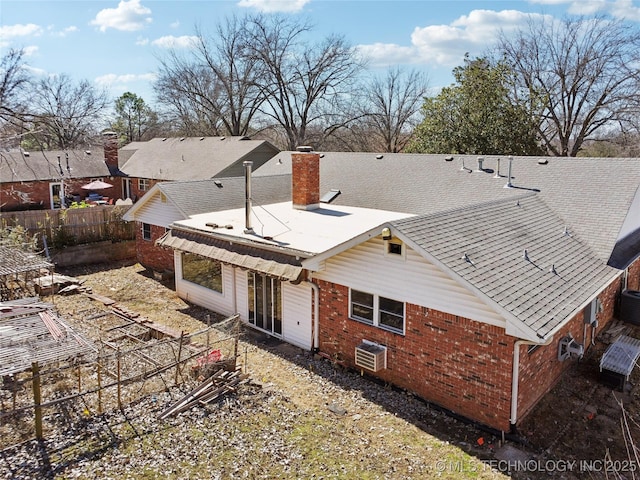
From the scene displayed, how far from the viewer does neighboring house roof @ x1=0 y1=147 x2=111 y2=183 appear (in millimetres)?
28859

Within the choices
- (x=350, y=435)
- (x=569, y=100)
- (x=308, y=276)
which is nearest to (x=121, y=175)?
(x=308, y=276)

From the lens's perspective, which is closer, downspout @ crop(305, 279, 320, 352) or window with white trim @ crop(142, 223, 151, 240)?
downspout @ crop(305, 279, 320, 352)

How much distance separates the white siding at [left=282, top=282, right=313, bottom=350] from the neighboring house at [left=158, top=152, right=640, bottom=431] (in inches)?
1.7

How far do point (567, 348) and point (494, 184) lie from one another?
7124mm

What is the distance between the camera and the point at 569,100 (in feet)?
112

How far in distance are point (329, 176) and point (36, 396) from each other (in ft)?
50.2

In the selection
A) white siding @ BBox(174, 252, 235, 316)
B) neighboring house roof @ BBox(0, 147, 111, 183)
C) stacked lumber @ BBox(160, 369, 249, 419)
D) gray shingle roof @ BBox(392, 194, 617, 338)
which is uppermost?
neighboring house roof @ BBox(0, 147, 111, 183)

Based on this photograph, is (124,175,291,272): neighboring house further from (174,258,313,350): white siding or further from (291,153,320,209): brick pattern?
(174,258,313,350): white siding

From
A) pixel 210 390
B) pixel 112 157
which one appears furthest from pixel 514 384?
pixel 112 157

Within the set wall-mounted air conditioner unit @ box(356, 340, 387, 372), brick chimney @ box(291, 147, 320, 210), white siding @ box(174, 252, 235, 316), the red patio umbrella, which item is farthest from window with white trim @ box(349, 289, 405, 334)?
the red patio umbrella

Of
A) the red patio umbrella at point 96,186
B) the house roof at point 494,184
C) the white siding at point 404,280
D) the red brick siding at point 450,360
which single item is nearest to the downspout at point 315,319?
the white siding at point 404,280

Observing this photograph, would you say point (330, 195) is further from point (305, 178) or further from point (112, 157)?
point (112, 157)

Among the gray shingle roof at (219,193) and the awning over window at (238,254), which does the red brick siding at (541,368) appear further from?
the gray shingle roof at (219,193)

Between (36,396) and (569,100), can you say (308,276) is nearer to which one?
(36,396)
